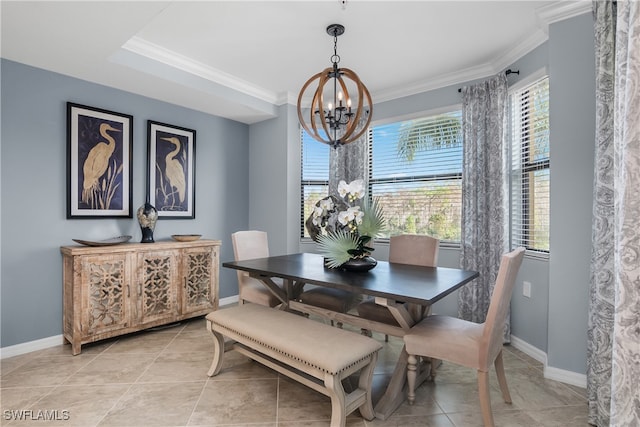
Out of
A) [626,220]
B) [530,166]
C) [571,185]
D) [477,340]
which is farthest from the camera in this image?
[530,166]

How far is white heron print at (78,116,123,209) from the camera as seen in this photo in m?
3.08

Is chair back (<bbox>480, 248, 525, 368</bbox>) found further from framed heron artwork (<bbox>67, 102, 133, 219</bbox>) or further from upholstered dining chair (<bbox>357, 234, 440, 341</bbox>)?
framed heron artwork (<bbox>67, 102, 133, 219</bbox>)

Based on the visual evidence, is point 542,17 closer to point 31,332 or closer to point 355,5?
point 355,5

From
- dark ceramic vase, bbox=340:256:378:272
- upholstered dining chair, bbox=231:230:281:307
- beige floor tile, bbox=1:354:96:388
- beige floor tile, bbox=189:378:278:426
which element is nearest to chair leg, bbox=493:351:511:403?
dark ceramic vase, bbox=340:256:378:272

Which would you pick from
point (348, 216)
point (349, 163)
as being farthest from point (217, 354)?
point (349, 163)

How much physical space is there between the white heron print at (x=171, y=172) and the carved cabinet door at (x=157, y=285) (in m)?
0.72

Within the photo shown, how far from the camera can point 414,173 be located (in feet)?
12.9

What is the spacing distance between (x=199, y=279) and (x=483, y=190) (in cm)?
319

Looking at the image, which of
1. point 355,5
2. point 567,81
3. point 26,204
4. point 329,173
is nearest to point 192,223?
point 26,204

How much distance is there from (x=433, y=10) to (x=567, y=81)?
3.62 ft

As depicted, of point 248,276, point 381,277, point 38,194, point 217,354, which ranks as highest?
point 38,194

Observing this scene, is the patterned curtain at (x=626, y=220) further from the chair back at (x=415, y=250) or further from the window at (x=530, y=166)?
the window at (x=530, y=166)

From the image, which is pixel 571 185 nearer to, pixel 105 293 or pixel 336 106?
pixel 336 106

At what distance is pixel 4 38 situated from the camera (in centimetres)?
233
